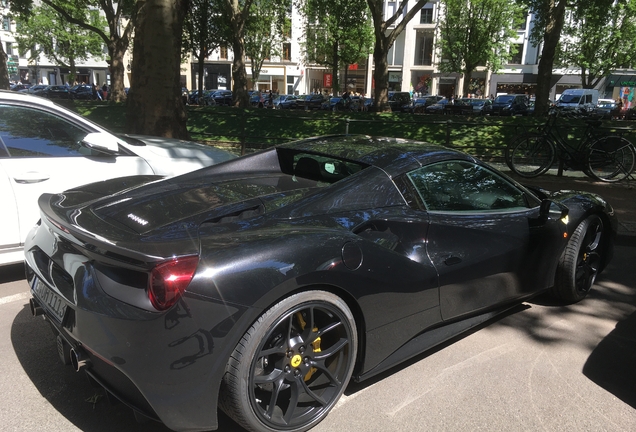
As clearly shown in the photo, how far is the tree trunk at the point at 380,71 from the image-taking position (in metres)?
19.2

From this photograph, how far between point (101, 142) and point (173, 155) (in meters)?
0.75

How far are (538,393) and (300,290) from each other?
5.51 feet

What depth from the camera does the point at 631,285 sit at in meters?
4.86

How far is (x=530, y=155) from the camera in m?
9.67

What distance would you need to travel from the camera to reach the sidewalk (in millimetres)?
7094

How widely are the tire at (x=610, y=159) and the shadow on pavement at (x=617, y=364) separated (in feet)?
20.4

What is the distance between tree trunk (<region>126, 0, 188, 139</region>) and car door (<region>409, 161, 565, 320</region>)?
6.99m

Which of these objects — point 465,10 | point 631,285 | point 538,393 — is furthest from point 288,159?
point 465,10

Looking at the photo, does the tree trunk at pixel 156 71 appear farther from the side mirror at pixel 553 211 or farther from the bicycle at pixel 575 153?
the side mirror at pixel 553 211

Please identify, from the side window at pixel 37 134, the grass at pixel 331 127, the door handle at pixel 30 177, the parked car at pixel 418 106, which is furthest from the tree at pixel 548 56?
the parked car at pixel 418 106

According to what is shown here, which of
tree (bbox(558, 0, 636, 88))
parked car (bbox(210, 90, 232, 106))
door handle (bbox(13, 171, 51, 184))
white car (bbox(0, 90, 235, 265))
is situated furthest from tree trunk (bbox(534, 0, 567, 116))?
tree (bbox(558, 0, 636, 88))

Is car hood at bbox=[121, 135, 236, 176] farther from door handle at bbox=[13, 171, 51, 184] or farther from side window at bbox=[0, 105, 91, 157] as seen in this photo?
door handle at bbox=[13, 171, 51, 184]

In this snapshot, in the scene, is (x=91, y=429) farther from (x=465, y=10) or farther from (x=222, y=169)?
(x=465, y=10)

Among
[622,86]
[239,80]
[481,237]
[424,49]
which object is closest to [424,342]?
[481,237]
